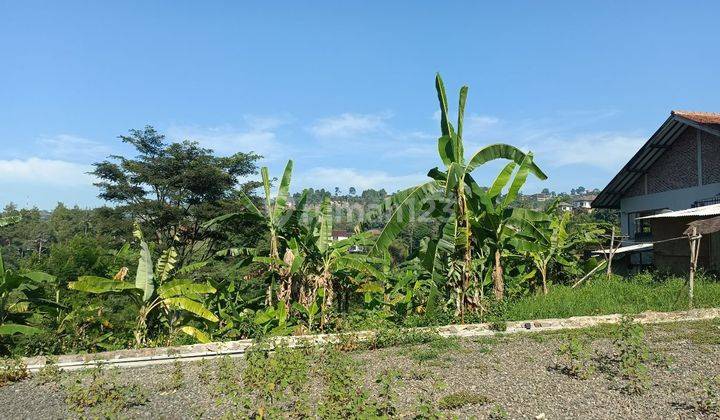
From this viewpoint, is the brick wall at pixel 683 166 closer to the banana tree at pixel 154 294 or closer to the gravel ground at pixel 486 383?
the gravel ground at pixel 486 383

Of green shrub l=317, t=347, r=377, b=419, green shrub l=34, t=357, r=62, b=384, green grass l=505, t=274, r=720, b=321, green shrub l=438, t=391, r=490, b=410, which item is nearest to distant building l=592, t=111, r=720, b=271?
green grass l=505, t=274, r=720, b=321

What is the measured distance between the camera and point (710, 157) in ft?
56.1

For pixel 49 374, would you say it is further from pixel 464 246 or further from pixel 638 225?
pixel 638 225

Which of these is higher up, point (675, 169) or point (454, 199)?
point (675, 169)

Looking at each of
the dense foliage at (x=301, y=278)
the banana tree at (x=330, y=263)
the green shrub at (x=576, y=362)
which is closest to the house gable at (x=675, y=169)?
the dense foliage at (x=301, y=278)

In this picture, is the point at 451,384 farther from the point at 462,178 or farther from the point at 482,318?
the point at 462,178

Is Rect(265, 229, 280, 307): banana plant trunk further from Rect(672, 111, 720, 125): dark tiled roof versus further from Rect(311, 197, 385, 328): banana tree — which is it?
Rect(672, 111, 720, 125): dark tiled roof

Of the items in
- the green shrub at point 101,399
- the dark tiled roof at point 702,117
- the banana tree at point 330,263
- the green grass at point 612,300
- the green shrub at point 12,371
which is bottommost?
the green shrub at point 12,371

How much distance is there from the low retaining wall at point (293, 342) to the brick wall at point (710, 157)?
34.3ft

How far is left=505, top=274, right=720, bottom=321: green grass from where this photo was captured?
9102mm

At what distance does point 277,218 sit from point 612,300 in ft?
21.6

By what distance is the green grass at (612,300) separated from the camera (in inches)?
358

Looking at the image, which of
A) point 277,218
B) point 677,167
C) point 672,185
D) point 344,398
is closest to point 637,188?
point 672,185

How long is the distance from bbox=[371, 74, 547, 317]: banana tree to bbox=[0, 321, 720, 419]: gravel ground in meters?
1.71
